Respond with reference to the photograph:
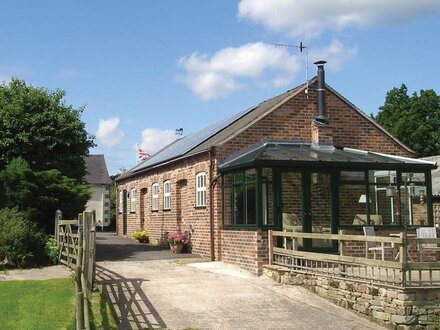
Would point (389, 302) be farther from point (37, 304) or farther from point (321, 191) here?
point (37, 304)

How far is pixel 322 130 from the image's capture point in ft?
61.2

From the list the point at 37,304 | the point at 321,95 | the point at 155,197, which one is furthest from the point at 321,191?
the point at 155,197

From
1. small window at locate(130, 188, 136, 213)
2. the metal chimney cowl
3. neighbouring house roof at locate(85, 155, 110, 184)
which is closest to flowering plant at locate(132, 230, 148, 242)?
small window at locate(130, 188, 136, 213)

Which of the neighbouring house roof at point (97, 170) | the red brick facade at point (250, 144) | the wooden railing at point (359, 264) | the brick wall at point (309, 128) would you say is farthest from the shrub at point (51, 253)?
the neighbouring house roof at point (97, 170)

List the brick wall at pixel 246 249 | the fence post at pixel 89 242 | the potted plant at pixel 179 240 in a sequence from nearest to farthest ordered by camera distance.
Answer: the fence post at pixel 89 242 < the brick wall at pixel 246 249 < the potted plant at pixel 179 240

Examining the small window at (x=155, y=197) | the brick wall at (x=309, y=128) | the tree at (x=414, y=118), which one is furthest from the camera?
the tree at (x=414, y=118)

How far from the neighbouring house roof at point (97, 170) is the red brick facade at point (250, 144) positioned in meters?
29.8

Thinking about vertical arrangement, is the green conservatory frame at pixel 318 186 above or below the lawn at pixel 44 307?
above

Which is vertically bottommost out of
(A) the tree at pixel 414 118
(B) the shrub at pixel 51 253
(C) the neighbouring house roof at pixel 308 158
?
(B) the shrub at pixel 51 253

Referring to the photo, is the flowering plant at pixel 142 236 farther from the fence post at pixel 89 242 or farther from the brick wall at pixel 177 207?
the fence post at pixel 89 242

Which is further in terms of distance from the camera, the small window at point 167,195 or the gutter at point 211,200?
the small window at point 167,195

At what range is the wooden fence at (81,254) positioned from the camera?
8.41 meters

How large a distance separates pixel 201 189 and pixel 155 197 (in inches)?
236

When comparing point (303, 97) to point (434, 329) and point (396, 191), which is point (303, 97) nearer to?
point (396, 191)
